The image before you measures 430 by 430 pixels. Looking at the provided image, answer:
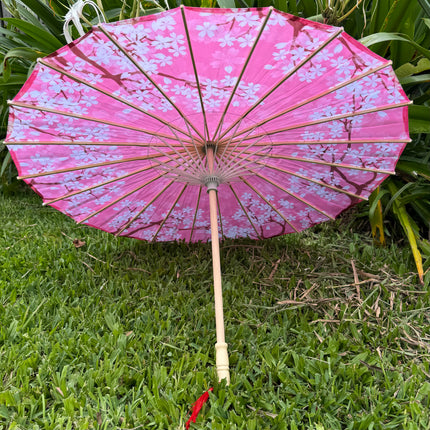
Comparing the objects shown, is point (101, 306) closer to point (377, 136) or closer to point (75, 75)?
point (75, 75)

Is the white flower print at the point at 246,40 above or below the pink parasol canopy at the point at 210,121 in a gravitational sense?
above

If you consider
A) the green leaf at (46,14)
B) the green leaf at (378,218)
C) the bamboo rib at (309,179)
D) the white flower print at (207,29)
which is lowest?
the green leaf at (378,218)

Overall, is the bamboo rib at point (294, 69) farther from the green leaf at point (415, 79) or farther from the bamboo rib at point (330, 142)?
the green leaf at point (415, 79)

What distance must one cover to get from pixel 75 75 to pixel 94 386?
971mm

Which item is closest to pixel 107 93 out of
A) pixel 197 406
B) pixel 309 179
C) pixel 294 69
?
pixel 294 69

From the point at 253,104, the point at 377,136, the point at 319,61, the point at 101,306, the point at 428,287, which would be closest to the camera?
the point at 319,61

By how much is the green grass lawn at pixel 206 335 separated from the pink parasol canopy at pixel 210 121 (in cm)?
21

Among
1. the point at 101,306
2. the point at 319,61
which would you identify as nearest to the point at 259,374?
the point at 101,306

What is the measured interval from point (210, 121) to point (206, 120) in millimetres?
23

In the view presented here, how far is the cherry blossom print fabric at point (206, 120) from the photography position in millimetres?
1169

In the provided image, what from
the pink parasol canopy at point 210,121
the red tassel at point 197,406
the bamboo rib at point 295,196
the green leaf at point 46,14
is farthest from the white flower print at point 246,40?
the green leaf at point 46,14

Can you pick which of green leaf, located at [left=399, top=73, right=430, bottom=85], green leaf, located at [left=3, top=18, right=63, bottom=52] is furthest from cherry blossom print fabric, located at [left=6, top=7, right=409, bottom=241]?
green leaf, located at [left=3, top=18, right=63, bottom=52]

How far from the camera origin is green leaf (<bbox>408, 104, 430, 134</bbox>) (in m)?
2.06

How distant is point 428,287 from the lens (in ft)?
6.26
